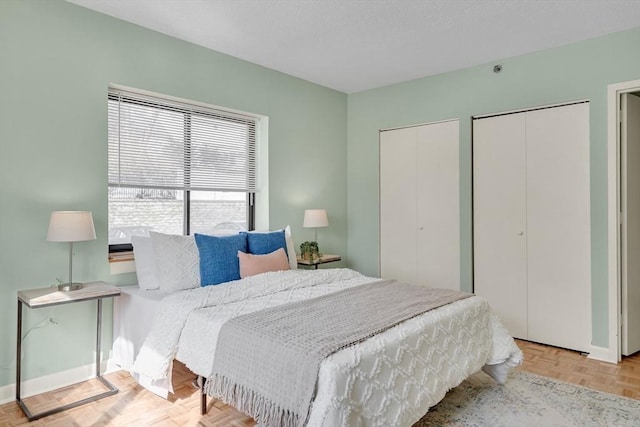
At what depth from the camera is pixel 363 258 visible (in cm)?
498

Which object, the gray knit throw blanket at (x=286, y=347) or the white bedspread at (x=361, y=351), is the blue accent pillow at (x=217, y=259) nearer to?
the white bedspread at (x=361, y=351)

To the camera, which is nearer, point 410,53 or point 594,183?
point 594,183

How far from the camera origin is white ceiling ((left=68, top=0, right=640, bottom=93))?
2.82 metres

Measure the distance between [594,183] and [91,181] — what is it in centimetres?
399

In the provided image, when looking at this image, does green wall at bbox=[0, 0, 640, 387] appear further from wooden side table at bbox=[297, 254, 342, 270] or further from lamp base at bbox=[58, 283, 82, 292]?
wooden side table at bbox=[297, 254, 342, 270]

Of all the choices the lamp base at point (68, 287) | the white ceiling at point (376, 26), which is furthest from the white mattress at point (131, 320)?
the white ceiling at point (376, 26)

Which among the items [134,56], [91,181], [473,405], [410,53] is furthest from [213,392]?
[410,53]

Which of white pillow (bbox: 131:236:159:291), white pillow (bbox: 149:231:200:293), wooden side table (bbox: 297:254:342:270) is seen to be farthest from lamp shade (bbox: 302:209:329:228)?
white pillow (bbox: 131:236:159:291)

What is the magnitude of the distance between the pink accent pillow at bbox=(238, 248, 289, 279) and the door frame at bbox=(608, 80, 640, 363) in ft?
8.76

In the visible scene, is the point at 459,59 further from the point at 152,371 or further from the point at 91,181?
the point at 152,371

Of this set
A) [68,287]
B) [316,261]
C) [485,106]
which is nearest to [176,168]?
[68,287]

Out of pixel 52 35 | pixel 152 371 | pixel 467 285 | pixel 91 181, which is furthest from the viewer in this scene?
pixel 467 285

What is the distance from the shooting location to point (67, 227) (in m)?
2.46

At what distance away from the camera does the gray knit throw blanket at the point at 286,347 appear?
5.57ft
